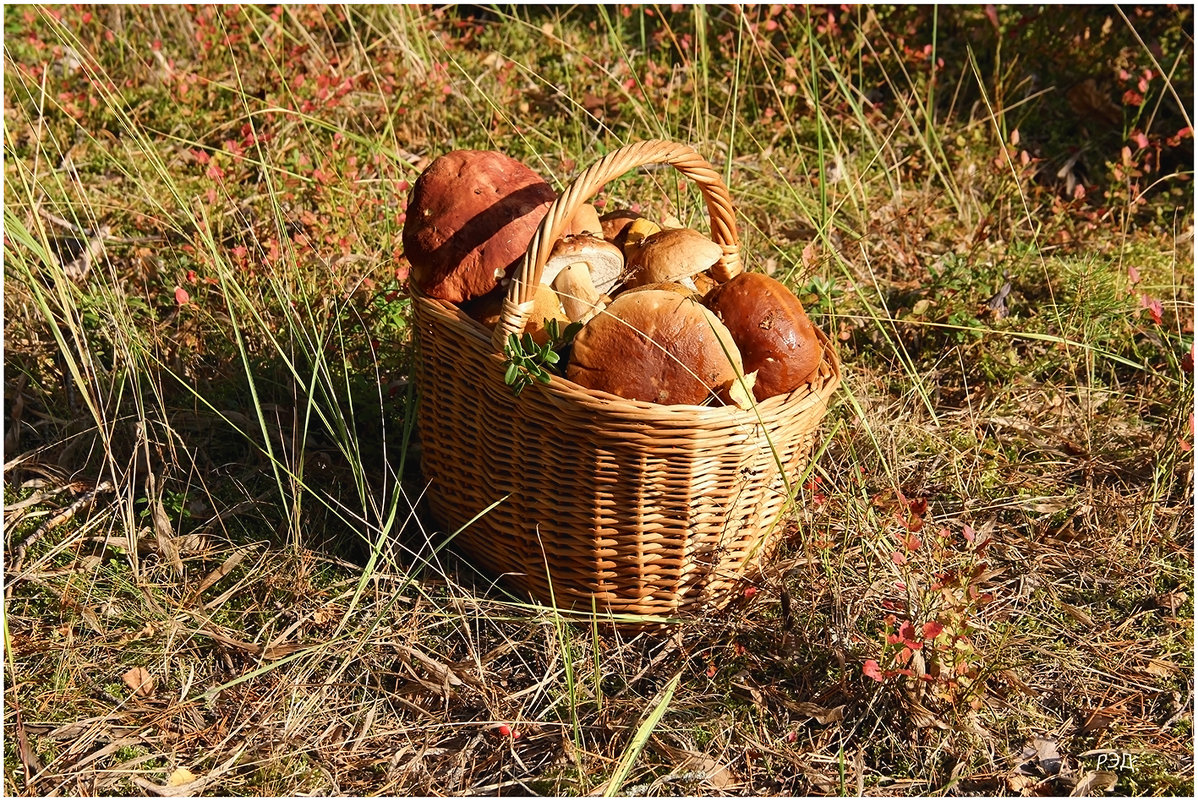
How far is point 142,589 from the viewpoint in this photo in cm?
251

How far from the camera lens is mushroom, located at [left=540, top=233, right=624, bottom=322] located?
227 cm

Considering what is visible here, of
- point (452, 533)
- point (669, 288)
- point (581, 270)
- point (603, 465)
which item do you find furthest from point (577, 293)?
point (452, 533)

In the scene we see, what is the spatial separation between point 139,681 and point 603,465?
1.19 meters

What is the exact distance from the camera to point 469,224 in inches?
91.7

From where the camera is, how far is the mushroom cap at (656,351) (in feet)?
6.84

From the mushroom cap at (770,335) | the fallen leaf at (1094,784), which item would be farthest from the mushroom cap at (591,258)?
the fallen leaf at (1094,784)

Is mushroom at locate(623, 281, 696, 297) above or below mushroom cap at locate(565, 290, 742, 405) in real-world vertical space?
above

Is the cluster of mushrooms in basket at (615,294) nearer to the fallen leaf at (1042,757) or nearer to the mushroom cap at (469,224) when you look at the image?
the mushroom cap at (469,224)

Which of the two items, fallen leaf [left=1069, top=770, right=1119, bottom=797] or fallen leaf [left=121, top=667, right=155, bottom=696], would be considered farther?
fallen leaf [left=121, top=667, right=155, bottom=696]

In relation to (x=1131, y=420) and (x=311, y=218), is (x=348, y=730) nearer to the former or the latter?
(x=311, y=218)

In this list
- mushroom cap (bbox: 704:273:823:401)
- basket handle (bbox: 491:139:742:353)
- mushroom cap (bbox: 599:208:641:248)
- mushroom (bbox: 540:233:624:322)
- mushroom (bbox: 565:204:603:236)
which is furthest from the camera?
mushroom cap (bbox: 599:208:641:248)

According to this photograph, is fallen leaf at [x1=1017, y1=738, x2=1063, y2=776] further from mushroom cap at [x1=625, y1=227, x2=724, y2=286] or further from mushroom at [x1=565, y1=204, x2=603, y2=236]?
mushroom at [x1=565, y1=204, x2=603, y2=236]

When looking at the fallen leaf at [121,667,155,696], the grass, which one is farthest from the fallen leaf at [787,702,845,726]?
the fallen leaf at [121,667,155,696]

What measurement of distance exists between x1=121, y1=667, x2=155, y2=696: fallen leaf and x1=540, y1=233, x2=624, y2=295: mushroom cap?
1292mm
